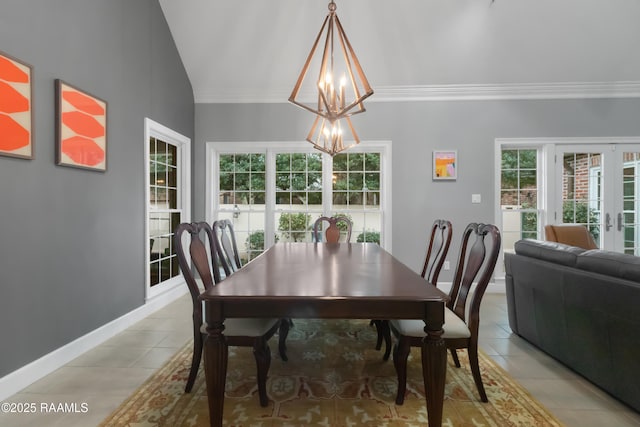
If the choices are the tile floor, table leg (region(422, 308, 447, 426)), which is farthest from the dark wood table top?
the tile floor

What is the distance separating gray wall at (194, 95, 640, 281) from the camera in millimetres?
4320

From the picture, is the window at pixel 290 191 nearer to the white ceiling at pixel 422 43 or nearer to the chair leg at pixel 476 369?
the white ceiling at pixel 422 43

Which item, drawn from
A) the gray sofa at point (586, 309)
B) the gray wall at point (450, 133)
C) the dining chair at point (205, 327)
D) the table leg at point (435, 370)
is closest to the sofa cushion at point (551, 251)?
the gray sofa at point (586, 309)

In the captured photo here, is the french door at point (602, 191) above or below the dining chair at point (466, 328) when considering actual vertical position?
above

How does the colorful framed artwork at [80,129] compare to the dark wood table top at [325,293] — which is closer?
the dark wood table top at [325,293]

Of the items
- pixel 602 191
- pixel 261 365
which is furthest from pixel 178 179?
pixel 602 191

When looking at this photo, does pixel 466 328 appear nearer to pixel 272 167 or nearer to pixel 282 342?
pixel 282 342

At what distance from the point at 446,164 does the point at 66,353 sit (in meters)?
4.50

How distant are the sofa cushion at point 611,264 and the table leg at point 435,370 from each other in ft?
3.97

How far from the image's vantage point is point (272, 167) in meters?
4.63

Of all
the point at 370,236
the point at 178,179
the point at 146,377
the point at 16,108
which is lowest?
the point at 146,377

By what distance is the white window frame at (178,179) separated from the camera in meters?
3.34

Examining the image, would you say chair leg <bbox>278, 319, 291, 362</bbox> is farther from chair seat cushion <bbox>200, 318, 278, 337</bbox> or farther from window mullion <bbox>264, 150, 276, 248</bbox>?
window mullion <bbox>264, 150, 276, 248</bbox>

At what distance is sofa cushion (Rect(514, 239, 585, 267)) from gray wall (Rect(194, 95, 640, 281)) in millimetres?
1832
